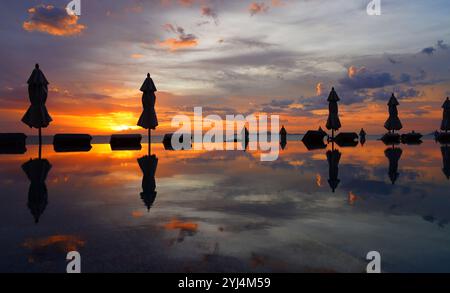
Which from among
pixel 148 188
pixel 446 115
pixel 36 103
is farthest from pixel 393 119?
pixel 148 188

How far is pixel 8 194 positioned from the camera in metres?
7.51

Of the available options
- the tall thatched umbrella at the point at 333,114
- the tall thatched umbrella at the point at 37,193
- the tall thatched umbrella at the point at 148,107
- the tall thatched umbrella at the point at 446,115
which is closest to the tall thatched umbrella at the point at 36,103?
the tall thatched umbrella at the point at 148,107

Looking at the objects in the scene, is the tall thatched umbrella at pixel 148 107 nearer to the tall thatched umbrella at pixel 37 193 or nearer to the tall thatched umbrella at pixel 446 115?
the tall thatched umbrella at pixel 37 193

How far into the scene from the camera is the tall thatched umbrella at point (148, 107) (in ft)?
76.5

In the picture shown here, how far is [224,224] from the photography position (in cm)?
510

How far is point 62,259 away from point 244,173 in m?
8.02

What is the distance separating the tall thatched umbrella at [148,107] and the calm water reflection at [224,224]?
552 inches

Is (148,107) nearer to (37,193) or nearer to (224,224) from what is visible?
(37,193)

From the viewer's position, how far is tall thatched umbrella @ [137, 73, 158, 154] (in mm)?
23312

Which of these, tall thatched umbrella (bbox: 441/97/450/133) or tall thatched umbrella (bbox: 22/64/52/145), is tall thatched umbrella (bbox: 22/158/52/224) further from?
tall thatched umbrella (bbox: 441/97/450/133)

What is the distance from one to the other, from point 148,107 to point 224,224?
1944 centimetres

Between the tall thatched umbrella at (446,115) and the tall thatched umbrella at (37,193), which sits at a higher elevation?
the tall thatched umbrella at (446,115)
